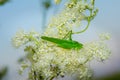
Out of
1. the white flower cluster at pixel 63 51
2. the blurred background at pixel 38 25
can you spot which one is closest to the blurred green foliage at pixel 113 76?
the blurred background at pixel 38 25

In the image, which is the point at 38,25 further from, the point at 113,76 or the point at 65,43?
the point at 113,76

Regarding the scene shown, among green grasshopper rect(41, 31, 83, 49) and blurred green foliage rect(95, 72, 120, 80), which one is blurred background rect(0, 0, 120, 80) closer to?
blurred green foliage rect(95, 72, 120, 80)

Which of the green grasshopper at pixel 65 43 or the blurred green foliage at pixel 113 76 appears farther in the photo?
the blurred green foliage at pixel 113 76

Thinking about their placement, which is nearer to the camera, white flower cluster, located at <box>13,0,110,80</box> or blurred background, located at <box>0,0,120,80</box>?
white flower cluster, located at <box>13,0,110,80</box>

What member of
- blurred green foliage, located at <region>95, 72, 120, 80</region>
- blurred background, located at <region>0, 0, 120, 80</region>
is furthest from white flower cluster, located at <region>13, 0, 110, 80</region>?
blurred green foliage, located at <region>95, 72, 120, 80</region>

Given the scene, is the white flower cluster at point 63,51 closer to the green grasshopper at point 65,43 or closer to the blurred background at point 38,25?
the green grasshopper at point 65,43

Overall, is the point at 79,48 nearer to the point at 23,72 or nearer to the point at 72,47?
the point at 72,47

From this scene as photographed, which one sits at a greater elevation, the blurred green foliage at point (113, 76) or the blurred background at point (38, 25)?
the blurred background at point (38, 25)
